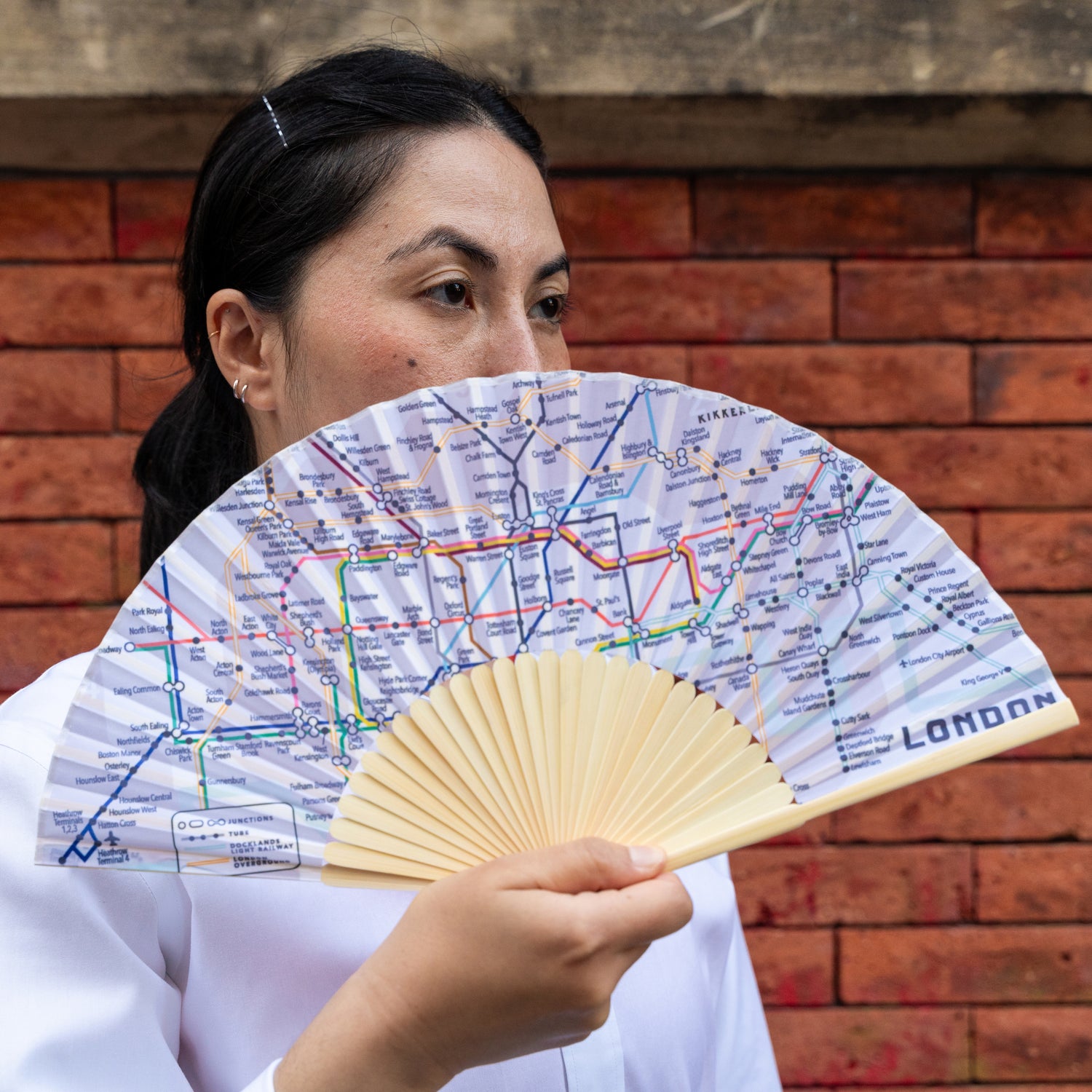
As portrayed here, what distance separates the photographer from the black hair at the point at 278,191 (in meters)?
1.09

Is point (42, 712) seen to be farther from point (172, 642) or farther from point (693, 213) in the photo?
point (693, 213)

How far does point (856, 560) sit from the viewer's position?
0.87m

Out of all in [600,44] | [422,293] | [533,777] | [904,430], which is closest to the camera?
[533,777]

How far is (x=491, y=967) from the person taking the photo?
0.72 m

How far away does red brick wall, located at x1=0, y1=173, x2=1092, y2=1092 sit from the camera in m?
1.80

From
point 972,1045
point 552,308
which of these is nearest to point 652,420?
point 552,308

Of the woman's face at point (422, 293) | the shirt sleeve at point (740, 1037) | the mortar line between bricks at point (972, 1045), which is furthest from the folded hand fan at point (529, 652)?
the mortar line between bricks at point (972, 1045)

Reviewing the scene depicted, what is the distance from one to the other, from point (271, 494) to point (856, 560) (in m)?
0.48

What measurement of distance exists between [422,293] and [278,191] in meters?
0.24

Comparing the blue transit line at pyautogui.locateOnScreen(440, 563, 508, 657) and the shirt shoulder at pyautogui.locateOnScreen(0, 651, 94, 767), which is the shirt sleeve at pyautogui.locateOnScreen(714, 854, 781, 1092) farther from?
the shirt shoulder at pyautogui.locateOnScreen(0, 651, 94, 767)

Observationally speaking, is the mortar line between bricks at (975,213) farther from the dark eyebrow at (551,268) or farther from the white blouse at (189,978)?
the white blouse at (189,978)

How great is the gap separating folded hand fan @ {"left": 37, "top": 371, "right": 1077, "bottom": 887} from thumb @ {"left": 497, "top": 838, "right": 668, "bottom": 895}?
65mm

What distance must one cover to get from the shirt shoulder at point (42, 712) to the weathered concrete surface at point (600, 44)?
1077 millimetres

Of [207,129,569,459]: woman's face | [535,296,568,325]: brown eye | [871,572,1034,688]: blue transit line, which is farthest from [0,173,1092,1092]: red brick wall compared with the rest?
[871,572,1034,688]: blue transit line
